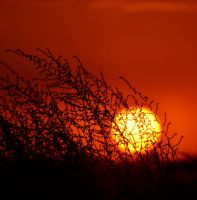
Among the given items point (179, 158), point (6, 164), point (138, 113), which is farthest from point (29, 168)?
point (179, 158)

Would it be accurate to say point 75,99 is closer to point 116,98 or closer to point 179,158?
point 116,98

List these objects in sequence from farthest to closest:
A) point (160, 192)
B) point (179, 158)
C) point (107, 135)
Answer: point (179, 158) → point (107, 135) → point (160, 192)

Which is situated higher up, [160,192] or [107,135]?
[107,135]

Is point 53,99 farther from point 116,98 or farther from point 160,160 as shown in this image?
point 160,160

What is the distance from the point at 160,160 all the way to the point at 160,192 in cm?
35

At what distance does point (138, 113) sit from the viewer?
501 cm

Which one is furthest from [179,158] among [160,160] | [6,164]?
[6,164]

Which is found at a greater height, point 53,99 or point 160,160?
point 53,99

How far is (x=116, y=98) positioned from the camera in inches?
194

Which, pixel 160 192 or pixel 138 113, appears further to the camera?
pixel 138 113

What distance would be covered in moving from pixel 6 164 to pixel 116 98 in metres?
1.01

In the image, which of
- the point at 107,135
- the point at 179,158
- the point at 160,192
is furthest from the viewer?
the point at 179,158

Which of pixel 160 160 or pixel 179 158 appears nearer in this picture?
pixel 160 160

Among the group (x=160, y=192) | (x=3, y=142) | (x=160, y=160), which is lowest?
(x=160, y=192)
